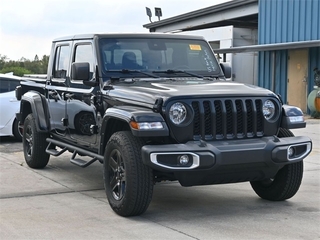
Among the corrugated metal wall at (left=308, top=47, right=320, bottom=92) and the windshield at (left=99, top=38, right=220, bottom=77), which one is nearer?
the windshield at (left=99, top=38, right=220, bottom=77)

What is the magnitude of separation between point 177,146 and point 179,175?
0.33m

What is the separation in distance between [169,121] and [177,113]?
0.42 ft

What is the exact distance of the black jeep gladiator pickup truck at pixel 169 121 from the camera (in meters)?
5.45

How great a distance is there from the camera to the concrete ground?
206 inches

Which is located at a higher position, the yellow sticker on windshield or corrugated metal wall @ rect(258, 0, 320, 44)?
corrugated metal wall @ rect(258, 0, 320, 44)

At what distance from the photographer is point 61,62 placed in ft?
26.6

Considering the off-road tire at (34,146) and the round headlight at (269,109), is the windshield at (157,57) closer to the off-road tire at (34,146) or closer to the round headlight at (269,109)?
the round headlight at (269,109)

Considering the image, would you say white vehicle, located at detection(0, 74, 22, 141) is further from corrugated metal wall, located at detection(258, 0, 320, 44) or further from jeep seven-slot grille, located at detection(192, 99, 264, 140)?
corrugated metal wall, located at detection(258, 0, 320, 44)

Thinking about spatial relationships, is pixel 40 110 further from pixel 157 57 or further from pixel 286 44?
pixel 286 44

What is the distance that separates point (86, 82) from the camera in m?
6.78

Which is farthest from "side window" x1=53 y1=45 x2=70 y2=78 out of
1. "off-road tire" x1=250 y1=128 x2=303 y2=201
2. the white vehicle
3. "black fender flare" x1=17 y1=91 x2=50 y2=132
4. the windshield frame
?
the white vehicle

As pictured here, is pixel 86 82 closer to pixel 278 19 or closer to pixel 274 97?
pixel 274 97

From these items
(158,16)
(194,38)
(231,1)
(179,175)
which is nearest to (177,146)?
(179,175)

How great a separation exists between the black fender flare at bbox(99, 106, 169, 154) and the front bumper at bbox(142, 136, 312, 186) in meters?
0.14
